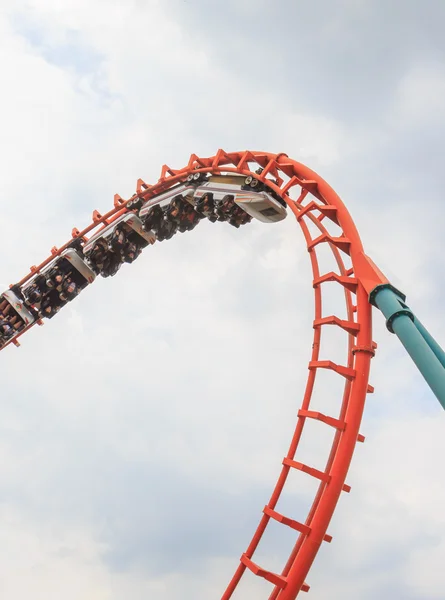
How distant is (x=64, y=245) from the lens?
1385 centimetres

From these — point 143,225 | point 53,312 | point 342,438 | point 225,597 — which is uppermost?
point 143,225

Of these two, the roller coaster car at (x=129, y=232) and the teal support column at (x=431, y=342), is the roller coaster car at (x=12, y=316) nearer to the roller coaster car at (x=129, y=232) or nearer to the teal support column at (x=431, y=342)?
the roller coaster car at (x=129, y=232)

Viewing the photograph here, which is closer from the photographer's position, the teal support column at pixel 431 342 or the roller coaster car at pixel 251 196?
the teal support column at pixel 431 342

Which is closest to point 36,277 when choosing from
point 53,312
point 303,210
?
point 53,312

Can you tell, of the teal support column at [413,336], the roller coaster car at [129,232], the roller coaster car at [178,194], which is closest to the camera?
the teal support column at [413,336]

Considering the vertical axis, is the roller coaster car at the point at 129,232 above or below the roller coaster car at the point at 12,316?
above

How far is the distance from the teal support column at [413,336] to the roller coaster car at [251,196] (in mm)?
3173

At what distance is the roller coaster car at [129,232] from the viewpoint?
1271 centimetres

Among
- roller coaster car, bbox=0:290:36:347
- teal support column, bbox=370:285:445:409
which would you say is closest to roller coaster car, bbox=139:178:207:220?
roller coaster car, bbox=0:290:36:347

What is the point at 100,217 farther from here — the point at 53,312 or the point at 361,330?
the point at 361,330

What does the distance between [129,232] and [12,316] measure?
3.43 m

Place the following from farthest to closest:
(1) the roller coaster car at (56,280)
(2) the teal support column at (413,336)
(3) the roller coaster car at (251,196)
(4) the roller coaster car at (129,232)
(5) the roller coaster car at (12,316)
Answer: (5) the roller coaster car at (12,316)
(1) the roller coaster car at (56,280)
(4) the roller coaster car at (129,232)
(3) the roller coaster car at (251,196)
(2) the teal support column at (413,336)

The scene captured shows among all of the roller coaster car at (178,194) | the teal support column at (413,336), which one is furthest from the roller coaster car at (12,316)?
the teal support column at (413,336)

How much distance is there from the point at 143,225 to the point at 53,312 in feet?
10.7
